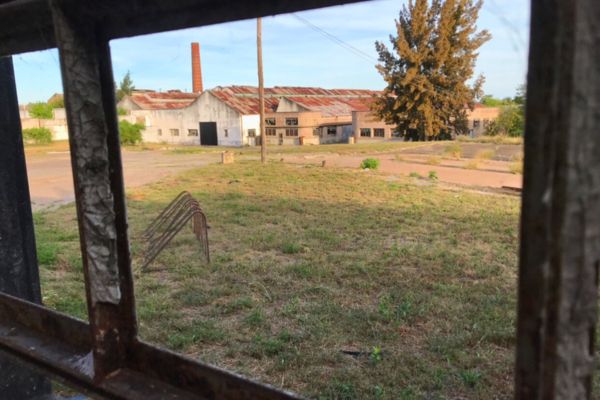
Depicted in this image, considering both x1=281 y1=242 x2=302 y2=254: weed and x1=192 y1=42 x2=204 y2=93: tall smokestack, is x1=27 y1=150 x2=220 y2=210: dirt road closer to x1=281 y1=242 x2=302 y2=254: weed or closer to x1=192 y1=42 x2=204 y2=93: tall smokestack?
x1=281 y1=242 x2=302 y2=254: weed

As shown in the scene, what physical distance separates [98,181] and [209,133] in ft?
114

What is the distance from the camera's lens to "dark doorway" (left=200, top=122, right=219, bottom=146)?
34.5m

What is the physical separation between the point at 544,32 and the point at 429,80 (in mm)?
32419

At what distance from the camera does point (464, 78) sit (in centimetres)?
3138

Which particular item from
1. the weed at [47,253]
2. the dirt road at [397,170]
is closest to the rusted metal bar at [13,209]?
the weed at [47,253]

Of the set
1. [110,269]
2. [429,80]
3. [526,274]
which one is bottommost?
[110,269]

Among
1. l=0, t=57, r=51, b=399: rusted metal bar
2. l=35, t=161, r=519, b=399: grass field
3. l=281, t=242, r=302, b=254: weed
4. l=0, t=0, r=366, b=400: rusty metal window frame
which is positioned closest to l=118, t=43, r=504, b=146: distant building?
l=35, t=161, r=519, b=399: grass field

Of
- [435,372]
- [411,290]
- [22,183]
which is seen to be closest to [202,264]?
[411,290]

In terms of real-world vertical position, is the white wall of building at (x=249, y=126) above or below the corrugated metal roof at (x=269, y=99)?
below

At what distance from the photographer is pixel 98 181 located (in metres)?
1.00

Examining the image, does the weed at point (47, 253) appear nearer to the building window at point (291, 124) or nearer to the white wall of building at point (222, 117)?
the white wall of building at point (222, 117)

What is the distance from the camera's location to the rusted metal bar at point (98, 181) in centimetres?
95

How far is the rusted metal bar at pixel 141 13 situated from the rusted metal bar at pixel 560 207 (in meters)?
0.34

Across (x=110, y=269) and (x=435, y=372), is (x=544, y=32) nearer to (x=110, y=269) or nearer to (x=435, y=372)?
(x=110, y=269)
